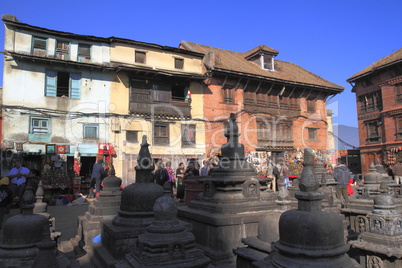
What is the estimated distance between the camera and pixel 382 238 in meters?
4.88

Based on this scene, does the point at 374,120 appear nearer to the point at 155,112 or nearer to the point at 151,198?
the point at 155,112

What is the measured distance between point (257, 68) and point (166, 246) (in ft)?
86.5

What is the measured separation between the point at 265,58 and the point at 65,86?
18617mm

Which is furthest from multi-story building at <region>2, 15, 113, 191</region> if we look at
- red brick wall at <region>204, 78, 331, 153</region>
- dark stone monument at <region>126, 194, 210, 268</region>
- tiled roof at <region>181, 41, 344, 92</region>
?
dark stone monument at <region>126, 194, 210, 268</region>

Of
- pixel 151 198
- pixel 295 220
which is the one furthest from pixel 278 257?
pixel 151 198

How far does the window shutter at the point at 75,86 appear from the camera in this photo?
19734 millimetres

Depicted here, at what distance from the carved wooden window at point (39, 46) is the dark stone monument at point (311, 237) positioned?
20146 millimetres

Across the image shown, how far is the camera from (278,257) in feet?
10.4

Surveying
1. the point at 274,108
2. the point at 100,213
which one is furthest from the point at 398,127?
the point at 100,213

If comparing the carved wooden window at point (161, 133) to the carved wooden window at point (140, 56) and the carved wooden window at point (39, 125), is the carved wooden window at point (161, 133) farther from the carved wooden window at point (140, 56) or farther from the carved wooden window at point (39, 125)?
the carved wooden window at point (39, 125)

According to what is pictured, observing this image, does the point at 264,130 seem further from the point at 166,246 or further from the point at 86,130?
the point at 166,246

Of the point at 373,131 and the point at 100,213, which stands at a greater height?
the point at 373,131

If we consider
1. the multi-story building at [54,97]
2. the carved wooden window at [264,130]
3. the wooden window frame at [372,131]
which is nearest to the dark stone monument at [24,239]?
the multi-story building at [54,97]

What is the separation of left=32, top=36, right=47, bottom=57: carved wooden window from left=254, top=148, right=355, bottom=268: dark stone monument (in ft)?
66.1
